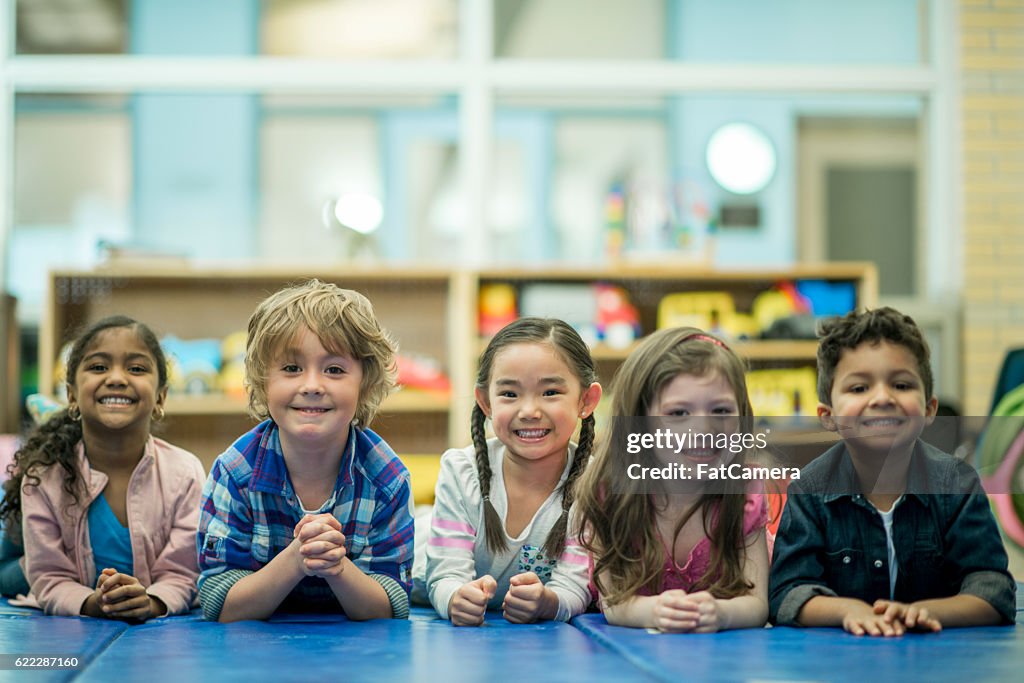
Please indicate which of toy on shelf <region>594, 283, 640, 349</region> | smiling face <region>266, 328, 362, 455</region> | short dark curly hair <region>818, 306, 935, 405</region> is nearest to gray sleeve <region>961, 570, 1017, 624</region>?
short dark curly hair <region>818, 306, 935, 405</region>

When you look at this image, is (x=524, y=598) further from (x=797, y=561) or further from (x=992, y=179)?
(x=992, y=179)

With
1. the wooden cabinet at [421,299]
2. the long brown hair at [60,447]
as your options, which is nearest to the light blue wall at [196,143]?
the wooden cabinet at [421,299]

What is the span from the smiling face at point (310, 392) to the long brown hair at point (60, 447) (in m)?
0.32

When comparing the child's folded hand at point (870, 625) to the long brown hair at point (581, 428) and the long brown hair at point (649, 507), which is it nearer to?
the long brown hair at point (649, 507)

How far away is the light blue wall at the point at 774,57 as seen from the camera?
4.57 metres

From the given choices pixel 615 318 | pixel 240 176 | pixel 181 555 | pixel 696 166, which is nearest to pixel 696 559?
pixel 181 555

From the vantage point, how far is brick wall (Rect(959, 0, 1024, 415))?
14.3 ft

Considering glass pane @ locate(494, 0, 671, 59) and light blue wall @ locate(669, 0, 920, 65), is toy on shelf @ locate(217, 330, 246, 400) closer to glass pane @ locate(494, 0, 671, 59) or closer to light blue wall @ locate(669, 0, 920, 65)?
glass pane @ locate(494, 0, 671, 59)

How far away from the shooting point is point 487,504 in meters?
1.60

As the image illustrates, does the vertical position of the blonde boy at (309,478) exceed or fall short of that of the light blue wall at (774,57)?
it falls short

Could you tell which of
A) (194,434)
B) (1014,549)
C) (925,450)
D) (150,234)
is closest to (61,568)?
(194,434)

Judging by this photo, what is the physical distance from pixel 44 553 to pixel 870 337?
127 cm

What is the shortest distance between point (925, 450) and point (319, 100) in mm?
3565

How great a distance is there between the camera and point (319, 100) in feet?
14.8
